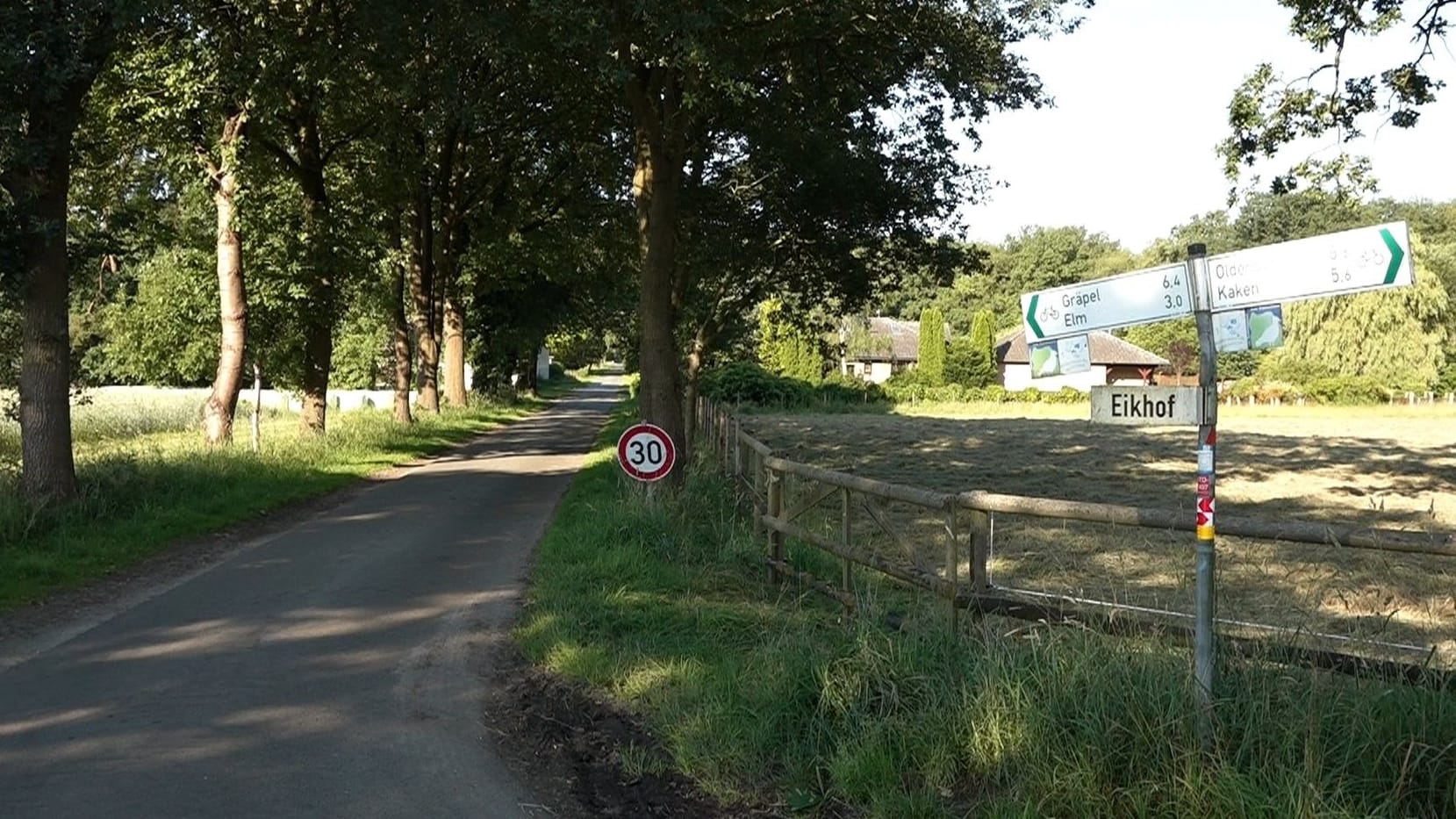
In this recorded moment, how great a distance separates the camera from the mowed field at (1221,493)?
246 inches

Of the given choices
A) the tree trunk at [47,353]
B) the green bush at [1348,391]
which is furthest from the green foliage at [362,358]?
the green bush at [1348,391]

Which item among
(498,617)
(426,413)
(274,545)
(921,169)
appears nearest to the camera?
(498,617)

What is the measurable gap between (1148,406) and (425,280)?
28.4 m

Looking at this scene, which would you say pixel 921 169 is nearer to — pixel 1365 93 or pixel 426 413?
pixel 1365 93

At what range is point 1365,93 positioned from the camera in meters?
14.5

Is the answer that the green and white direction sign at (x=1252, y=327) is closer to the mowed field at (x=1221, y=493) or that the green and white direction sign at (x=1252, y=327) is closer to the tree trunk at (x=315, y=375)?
the mowed field at (x=1221, y=493)

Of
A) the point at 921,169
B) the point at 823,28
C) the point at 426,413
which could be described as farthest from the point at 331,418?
the point at 823,28

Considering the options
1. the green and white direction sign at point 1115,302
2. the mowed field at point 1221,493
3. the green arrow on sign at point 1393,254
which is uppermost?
the green arrow on sign at point 1393,254

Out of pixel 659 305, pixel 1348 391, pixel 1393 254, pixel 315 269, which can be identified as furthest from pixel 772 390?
pixel 1393 254

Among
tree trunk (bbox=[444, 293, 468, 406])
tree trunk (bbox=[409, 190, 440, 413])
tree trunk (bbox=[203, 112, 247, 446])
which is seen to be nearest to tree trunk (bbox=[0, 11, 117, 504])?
tree trunk (bbox=[203, 112, 247, 446])

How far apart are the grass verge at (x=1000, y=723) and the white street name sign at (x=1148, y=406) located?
1097 mm

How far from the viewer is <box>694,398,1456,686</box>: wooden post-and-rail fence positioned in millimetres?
4910

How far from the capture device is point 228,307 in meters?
20.3

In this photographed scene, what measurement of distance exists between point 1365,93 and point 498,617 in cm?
1260
